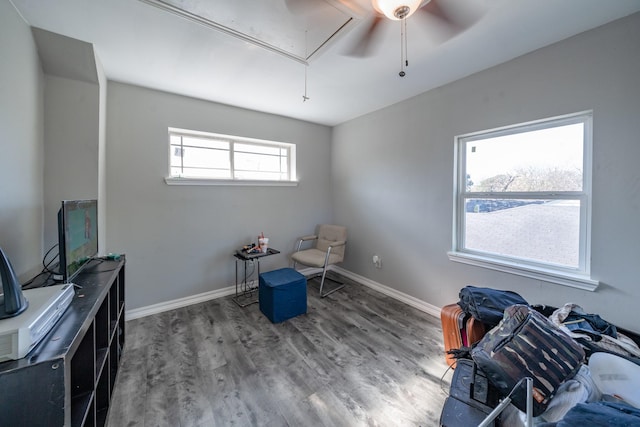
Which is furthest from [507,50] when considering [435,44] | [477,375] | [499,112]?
[477,375]

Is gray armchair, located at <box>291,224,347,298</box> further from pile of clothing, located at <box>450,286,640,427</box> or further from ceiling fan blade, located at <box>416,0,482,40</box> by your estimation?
ceiling fan blade, located at <box>416,0,482,40</box>

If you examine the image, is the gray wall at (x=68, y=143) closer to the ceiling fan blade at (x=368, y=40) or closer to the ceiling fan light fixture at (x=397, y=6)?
the ceiling fan blade at (x=368, y=40)

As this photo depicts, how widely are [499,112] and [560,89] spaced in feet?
1.28

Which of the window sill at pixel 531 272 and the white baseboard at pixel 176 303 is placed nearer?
the window sill at pixel 531 272

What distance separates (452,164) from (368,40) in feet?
4.73

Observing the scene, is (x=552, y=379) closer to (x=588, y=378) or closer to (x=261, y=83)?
(x=588, y=378)

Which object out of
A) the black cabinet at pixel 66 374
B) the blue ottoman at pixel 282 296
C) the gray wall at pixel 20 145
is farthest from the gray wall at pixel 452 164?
the gray wall at pixel 20 145

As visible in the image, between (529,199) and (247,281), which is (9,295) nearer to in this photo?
(247,281)

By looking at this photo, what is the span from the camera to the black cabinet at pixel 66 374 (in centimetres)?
75

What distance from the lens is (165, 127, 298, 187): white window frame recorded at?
2736 mm

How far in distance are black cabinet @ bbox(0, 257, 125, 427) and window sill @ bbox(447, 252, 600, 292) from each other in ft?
9.03

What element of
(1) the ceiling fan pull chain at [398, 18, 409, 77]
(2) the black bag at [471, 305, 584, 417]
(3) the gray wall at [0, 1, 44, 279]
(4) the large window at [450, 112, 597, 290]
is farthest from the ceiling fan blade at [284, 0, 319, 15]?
(2) the black bag at [471, 305, 584, 417]

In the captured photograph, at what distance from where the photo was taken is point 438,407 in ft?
5.02

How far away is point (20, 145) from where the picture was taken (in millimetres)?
1541
